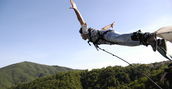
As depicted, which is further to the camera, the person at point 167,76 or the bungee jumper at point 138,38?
the person at point 167,76

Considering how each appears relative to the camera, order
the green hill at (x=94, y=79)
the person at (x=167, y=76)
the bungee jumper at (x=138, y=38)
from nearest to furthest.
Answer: the bungee jumper at (x=138, y=38)
the person at (x=167, y=76)
the green hill at (x=94, y=79)

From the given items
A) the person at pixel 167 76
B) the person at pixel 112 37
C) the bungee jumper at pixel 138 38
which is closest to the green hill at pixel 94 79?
the person at pixel 112 37

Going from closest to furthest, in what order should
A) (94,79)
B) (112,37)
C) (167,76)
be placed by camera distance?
(167,76), (112,37), (94,79)

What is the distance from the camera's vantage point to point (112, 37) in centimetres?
380

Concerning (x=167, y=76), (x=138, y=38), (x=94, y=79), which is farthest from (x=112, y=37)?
(x=94, y=79)

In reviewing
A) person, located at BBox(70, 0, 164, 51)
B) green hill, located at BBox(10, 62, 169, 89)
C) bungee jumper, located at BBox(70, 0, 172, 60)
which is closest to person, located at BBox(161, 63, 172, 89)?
bungee jumper, located at BBox(70, 0, 172, 60)

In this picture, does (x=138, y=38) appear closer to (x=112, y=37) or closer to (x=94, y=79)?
(x=112, y=37)

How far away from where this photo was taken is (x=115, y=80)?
171 m

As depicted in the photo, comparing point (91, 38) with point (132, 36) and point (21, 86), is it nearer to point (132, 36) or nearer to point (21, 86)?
point (132, 36)

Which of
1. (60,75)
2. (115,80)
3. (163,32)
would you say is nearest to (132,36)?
(163,32)

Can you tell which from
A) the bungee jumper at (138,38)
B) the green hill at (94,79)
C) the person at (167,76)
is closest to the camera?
the bungee jumper at (138,38)

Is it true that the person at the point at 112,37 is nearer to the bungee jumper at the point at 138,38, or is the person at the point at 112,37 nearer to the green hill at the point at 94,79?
the bungee jumper at the point at 138,38

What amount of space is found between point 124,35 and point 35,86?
17717 centimetres

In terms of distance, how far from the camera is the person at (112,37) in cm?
330
